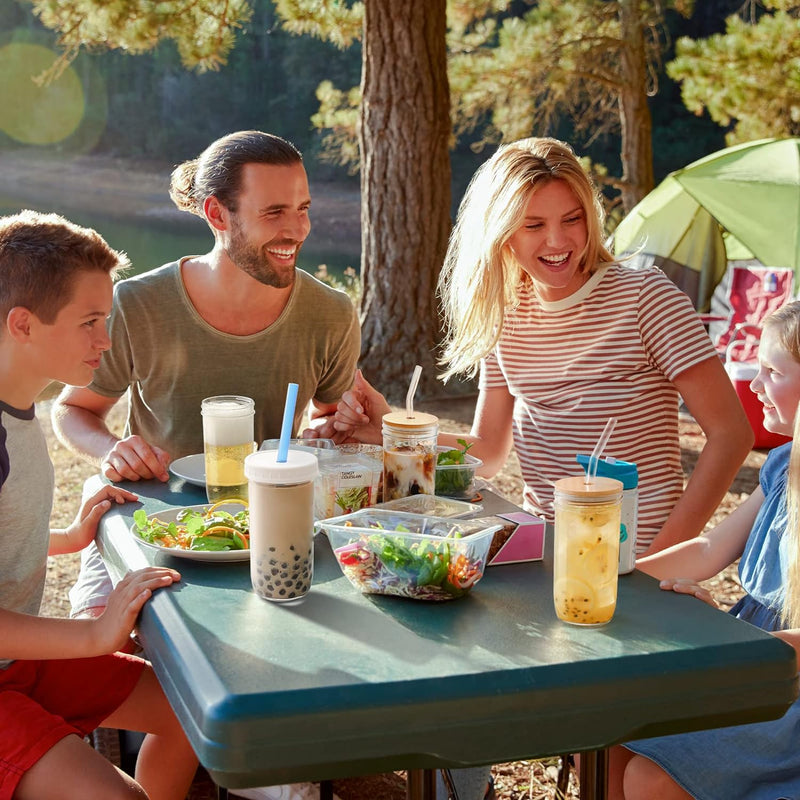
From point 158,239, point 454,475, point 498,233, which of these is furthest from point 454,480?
point 158,239

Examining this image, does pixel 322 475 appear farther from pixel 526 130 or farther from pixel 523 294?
pixel 526 130

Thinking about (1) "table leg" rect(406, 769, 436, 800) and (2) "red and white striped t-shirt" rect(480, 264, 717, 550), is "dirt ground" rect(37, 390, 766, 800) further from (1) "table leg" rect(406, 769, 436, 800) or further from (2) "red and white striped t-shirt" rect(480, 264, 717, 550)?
(1) "table leg" rect(406, 769, 436, 800)

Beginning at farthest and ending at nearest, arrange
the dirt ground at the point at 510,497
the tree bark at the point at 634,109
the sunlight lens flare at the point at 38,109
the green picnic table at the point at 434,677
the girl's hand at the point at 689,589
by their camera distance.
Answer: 1. the sunlight lens flare at the point at 38,109
2. the tree bark at the point at 634,109
3. the dirt ground at the point at 510,497
4. the girl's hand at the point at 689,589
5. the green picnic table at the point at 434,677

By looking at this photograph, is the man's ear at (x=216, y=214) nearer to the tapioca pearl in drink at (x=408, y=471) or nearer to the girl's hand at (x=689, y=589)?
the tapioca pearl in drink at (x=408, y=471)

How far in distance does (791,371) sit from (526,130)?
29.8 feet

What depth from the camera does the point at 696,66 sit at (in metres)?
9.58

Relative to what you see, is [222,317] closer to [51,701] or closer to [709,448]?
[51,701]

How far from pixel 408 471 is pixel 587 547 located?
0.47m

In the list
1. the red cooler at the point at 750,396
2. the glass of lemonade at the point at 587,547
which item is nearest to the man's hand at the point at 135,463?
the glass of lemonade at the point at 587,547

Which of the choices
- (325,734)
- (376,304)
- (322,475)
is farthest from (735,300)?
(325,734)

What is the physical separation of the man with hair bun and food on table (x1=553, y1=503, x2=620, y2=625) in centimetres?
115

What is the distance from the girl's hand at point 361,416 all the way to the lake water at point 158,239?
16.4m

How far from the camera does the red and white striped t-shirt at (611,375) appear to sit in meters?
2.16

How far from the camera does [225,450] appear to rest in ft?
5.67
